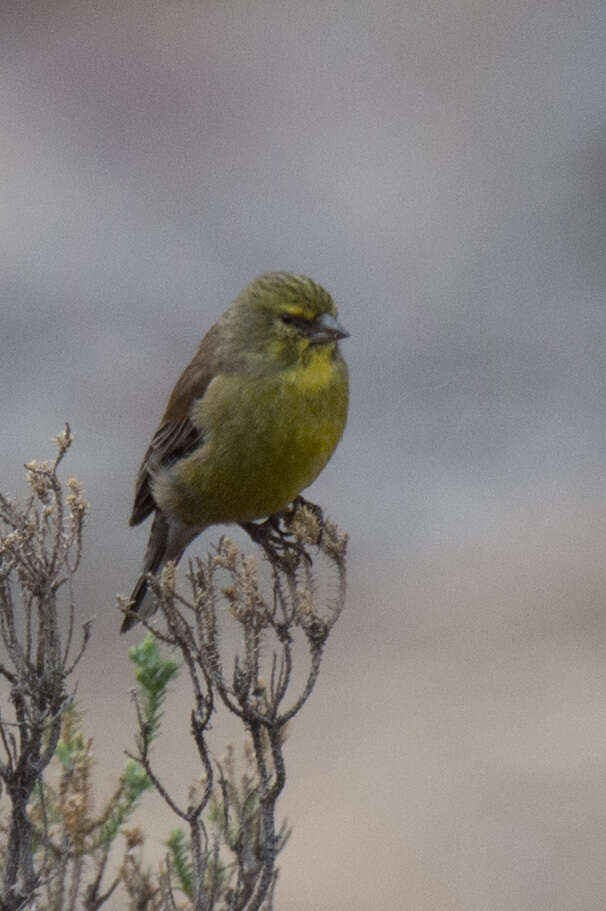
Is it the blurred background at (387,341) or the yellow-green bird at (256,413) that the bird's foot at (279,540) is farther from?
the blurred background at (387,341)

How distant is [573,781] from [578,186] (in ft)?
20.9

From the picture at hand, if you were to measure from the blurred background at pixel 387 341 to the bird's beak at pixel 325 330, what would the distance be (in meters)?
3.57

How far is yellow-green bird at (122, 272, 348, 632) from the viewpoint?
15.2 feet

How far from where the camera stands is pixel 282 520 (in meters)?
4.83

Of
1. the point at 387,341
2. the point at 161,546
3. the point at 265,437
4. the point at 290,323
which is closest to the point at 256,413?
the point at 265,437

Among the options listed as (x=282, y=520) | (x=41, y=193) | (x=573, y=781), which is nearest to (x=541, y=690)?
(x=573, y=781)

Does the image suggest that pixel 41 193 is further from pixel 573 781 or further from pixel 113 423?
pixel 573 781

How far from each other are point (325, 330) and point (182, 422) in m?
0.56

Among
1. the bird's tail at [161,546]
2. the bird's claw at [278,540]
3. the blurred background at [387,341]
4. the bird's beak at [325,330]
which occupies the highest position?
the blurred background at [387,341]

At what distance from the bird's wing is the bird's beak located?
0.34 metres

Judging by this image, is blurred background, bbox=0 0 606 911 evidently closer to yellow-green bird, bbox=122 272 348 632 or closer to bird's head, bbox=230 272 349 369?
yellow-green bird, bbox=122 272 348 632

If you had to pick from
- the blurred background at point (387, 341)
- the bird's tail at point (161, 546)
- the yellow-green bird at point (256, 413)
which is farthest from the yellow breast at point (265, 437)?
the blurred background at point (387, 341)

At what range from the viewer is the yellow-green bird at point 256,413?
15.2 feet

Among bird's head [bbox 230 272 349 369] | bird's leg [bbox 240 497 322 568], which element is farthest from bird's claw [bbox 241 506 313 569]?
bird's head [bbox 230 272 349 369]
